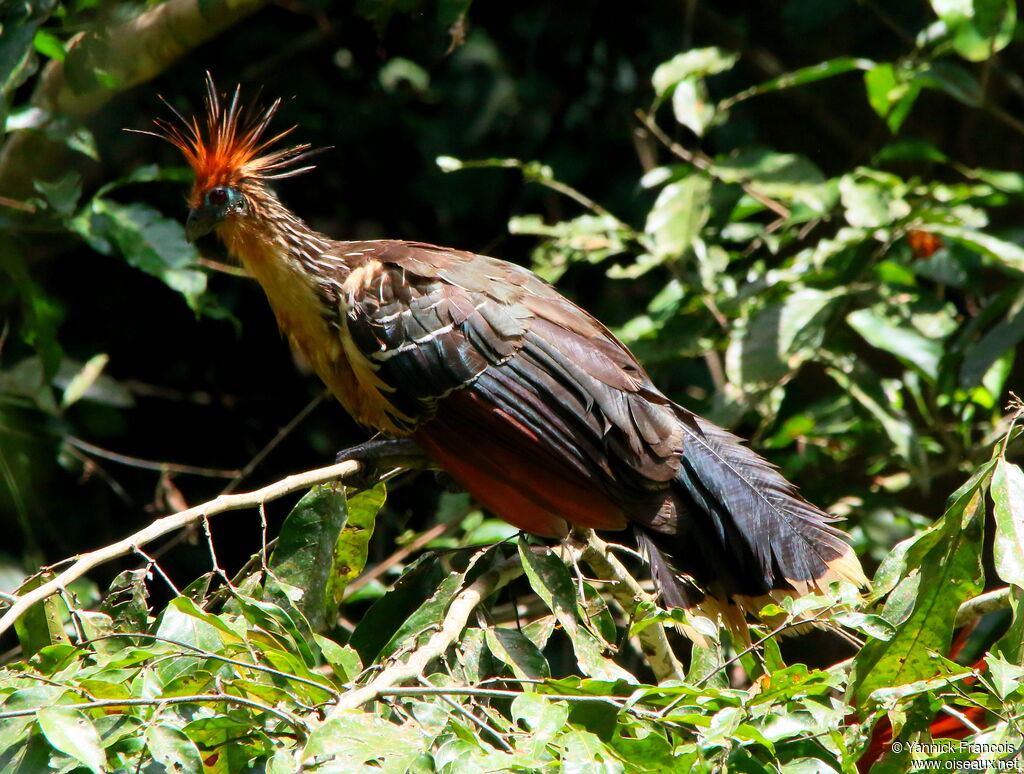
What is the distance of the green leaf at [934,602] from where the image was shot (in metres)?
1.84

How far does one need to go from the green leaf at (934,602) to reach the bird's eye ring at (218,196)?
2.31 m

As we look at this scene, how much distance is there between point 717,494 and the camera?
9.54ft

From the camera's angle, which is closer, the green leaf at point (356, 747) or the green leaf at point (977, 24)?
the green leaf at point (356, 747)

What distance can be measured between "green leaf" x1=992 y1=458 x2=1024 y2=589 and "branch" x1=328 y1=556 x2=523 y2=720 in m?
0.95

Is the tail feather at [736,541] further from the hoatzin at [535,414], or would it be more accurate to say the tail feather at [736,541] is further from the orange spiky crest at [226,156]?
the orange spiky crest at [226,156]

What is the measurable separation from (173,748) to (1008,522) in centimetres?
130

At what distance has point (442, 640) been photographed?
2.12 meters

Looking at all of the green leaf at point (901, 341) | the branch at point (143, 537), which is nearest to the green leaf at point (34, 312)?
the branch at point (143, 537)

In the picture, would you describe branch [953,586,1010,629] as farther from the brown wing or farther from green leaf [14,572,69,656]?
green leaf [14,572,69,656]

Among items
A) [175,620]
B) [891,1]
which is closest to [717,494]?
[175,620]

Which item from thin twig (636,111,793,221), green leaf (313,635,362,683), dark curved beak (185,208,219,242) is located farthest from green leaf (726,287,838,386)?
green leaf (313,635,362,683)

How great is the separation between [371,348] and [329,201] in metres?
2.18

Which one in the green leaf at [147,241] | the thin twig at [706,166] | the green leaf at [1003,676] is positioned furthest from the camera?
the thin twig at [706,166]

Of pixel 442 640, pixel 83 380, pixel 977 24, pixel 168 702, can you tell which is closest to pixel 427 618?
pixel 442 640
